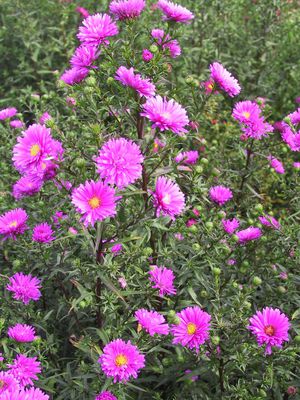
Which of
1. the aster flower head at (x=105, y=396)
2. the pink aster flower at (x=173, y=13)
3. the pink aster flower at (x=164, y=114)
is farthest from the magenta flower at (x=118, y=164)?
the aster flower head at (x=105, y=396)

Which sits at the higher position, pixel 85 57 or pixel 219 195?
pixel 85 57

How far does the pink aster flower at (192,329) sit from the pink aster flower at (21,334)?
0.63m

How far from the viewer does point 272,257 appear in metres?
2.70

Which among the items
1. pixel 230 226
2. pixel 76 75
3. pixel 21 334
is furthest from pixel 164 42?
pixel 21 334

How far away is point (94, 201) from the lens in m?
1.81

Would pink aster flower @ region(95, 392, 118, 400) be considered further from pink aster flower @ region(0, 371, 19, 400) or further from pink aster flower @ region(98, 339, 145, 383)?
pink aster flower @ region(0, 371, 19, 400)

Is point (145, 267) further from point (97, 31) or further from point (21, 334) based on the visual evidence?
point (97, 31)

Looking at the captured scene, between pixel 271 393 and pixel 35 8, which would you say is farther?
pixel 35 8

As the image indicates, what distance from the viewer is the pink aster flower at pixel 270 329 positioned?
2.01 meters

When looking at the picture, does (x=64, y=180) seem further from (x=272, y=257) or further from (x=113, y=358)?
(x=272, y=257)

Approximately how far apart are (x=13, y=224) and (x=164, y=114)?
1.01 metres

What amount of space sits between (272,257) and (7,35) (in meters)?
3.50

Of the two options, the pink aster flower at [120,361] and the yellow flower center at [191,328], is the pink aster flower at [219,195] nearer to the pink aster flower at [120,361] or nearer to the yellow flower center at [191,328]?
the yellow flower center at [191,328]

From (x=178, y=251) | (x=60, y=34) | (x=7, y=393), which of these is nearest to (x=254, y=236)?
(x=178, y=251)
